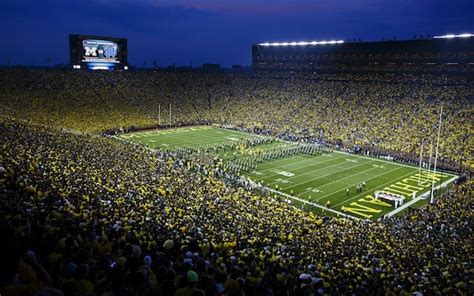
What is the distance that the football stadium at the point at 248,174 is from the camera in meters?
5.45

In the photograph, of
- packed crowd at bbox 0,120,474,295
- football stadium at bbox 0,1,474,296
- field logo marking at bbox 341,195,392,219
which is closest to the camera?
packed crowd at bbox 0,120,474,295

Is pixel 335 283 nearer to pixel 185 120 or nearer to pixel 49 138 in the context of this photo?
pixel 49 138

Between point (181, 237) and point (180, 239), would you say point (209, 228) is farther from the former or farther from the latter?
point (180, 239)

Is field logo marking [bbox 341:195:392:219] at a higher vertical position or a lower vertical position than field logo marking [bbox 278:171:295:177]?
lower

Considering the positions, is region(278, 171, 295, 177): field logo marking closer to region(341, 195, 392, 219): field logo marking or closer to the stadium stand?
region(341, 195, 392, 219): field logo marking

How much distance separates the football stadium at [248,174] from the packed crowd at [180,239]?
39 millimetres

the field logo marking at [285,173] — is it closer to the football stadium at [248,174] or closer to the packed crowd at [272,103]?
the football stadium at [248,174]

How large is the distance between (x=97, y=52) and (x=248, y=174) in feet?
94.6

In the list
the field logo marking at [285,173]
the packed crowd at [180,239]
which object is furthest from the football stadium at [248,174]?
the field logo marking at [285,173]

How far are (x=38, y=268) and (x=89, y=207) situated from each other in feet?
20.1

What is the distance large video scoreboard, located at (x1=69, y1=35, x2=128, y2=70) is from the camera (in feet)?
144

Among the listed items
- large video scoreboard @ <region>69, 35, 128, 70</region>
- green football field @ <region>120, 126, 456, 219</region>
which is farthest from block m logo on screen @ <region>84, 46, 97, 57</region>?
green football field @ <region>120, 126, 456, 219</region>

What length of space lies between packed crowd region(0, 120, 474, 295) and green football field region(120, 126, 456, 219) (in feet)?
11.9

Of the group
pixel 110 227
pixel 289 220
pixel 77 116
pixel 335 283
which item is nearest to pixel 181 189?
pixel 289 220
